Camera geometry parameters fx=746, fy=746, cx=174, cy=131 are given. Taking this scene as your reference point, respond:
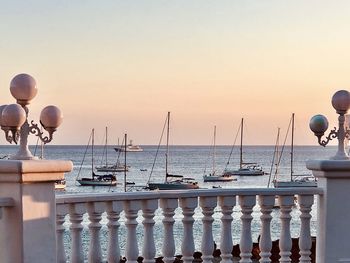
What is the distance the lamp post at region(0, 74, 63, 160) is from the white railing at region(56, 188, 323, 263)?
1.99 ft

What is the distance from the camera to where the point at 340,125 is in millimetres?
6133

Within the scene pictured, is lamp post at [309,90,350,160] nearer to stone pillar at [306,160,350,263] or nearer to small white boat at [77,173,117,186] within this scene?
A: stone pillar at [306,160,350,263]

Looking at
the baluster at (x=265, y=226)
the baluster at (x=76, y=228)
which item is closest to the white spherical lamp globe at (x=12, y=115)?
the baluster at (x=76, y=228)

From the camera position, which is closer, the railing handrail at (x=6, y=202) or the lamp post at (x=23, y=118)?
the lamp post at (x=23, y=118)

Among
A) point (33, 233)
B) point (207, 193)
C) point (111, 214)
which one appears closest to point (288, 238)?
point (207, 193)

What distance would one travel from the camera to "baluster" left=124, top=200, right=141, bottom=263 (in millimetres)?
5688

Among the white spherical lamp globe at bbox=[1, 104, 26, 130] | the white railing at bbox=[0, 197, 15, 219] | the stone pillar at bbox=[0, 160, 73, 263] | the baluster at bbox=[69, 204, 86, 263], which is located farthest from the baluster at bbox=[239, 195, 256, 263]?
the white spherical lamp globe at bbox=[1, 104, 26, 130]

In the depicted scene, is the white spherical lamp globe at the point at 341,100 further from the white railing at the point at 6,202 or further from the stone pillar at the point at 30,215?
the white railing at the point at 6,202

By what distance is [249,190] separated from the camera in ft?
19.7

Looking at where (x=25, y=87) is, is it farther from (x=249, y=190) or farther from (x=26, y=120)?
(x=249, y=190)

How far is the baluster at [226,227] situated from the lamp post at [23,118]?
1.69m

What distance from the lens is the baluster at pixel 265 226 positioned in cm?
610

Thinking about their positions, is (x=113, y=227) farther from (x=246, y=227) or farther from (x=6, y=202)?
(x=246, y=227)

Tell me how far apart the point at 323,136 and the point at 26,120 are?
246 centimetres
